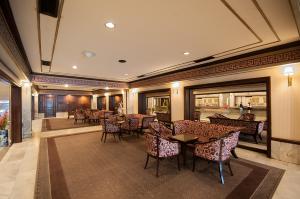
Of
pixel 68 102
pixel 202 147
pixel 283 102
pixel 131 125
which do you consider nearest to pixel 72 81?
pixel 131 125

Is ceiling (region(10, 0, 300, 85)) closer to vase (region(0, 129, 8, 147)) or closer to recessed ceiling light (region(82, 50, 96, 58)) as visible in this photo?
recessed ceiling light (region(82, 50, 96, 58))

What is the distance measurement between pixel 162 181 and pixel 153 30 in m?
2.65

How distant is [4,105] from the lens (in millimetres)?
5785

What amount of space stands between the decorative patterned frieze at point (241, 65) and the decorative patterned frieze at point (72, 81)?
125 inches

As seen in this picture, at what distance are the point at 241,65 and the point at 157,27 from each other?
2727 mm

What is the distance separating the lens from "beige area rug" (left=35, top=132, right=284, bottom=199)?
231 cm

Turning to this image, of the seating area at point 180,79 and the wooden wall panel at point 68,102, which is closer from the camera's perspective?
the seating area at point 180,79

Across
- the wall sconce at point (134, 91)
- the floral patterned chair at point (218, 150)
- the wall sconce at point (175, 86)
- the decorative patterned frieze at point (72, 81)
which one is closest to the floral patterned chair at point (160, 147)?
the floral patterned chair at point (218, 150)

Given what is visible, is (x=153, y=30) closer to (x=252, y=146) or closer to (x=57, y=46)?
(x=57, y=46)

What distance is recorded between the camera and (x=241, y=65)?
3.93 metres

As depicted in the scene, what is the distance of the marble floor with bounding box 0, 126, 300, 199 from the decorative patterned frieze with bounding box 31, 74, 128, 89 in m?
2.79

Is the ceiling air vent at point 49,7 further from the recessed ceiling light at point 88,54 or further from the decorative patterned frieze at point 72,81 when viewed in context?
the decorative patterned frieze at point 72,81

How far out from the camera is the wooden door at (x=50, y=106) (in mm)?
13594

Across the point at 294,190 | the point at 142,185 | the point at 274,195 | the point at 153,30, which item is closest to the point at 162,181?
the point at 142,185
